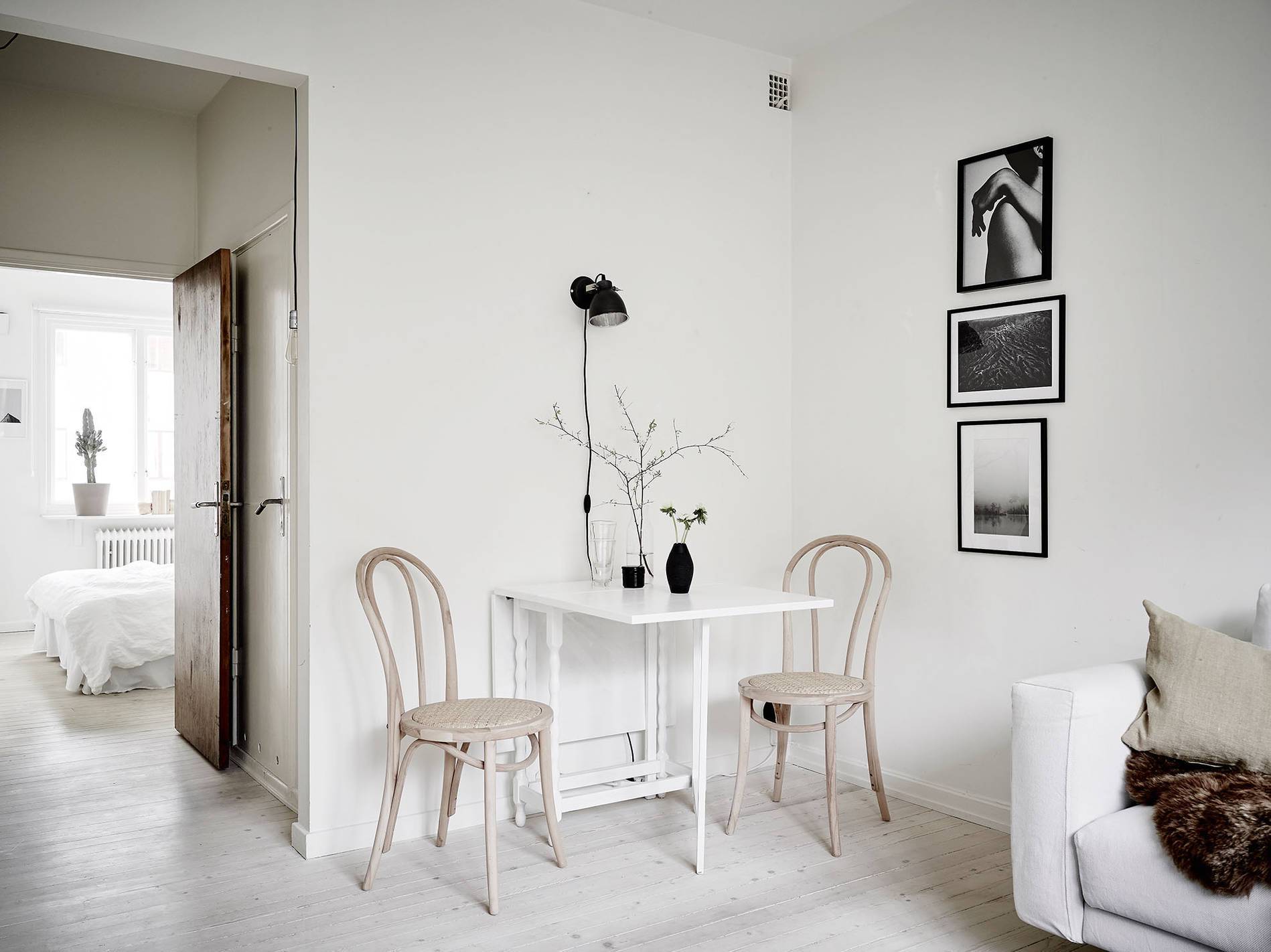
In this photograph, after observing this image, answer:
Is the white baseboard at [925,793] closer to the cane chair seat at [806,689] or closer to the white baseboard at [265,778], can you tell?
the cane chair seat at [806,689]

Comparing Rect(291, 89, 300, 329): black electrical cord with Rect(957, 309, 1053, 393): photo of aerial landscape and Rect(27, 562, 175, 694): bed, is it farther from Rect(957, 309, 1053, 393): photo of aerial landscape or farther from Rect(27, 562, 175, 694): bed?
Rect(27, 562, 175, 694): bed

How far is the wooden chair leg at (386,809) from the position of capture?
2.68 meters

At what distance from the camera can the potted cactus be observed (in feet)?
23.4

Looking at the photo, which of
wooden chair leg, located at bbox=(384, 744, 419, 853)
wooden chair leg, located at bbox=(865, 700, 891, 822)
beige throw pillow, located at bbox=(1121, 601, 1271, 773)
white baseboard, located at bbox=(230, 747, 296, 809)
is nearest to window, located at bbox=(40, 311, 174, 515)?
white baseboard, located at bbox=(230, 747, 296, 809)

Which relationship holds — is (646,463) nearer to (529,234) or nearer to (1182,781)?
→ (529,234)

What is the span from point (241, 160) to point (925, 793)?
3.52 m

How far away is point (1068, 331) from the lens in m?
3.02

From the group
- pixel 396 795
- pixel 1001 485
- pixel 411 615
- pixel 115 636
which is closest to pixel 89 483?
pixel 115 636

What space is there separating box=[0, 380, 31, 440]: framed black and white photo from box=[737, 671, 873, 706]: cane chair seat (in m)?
6.26

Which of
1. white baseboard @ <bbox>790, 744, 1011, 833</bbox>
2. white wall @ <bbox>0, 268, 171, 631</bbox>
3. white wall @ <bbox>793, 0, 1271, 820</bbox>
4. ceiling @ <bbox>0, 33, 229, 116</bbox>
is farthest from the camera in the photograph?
white wall @ <bbox>0, 268, 171, 631</bbox>

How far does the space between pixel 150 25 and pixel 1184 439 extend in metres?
3.08

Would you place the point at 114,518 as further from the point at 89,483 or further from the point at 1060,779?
the point at 1060,779

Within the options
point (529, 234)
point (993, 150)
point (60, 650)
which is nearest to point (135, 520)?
point (60, 650)

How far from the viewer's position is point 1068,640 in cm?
302
